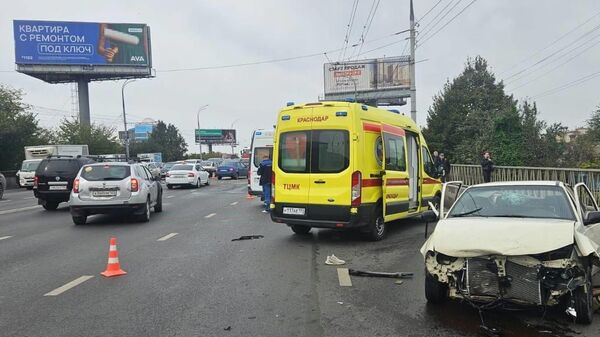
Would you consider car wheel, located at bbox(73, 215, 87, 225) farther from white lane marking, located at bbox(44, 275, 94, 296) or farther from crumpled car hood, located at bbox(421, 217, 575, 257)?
crumpled car hood, located at bbox(421, 217, 575, 257)

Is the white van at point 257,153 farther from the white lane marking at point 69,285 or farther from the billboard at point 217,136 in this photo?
the billboard at point 217,136

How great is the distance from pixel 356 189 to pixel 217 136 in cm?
13123

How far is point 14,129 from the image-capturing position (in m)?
42.5

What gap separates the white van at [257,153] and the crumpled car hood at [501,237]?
45.3 feet

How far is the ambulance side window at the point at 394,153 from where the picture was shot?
35.0 ft

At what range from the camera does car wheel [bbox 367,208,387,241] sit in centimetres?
1002

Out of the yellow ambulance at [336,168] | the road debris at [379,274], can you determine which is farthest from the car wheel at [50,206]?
the road debris at [379,274]

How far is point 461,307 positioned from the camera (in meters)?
5.63

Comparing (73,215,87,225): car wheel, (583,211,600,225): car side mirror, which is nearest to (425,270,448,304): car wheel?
(583,211,600,225): car side mirror

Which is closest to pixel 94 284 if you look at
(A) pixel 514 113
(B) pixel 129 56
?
(A) pixel 514 113

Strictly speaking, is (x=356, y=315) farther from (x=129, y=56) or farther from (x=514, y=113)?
(x=129, y=56)

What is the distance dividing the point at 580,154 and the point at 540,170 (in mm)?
11426

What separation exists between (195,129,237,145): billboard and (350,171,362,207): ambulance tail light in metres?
130

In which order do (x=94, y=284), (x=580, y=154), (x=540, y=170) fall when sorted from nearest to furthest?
(x=94, y=284)
(x=540, y=170)
(x=580, y=154)
